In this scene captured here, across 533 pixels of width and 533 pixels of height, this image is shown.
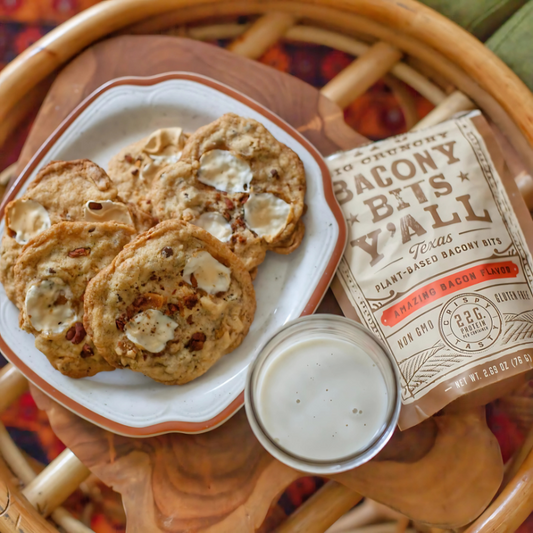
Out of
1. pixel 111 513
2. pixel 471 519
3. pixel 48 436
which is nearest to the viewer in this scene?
pixel 471 519

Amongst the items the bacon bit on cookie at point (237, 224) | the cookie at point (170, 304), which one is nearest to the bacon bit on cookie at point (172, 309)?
the cookie at point (170, 304)

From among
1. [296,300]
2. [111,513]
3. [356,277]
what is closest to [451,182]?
[356,277]

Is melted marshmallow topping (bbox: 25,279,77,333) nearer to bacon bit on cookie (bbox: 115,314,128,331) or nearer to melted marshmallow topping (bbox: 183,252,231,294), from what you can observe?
bacon bit on cookie (bbox: 115,314,128,331)

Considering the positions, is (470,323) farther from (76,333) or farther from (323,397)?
(76,333)

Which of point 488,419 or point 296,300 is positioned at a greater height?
point 296,300

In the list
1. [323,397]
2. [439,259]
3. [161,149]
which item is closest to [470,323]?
[439,259]

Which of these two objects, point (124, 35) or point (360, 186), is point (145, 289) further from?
point (124, 35)
